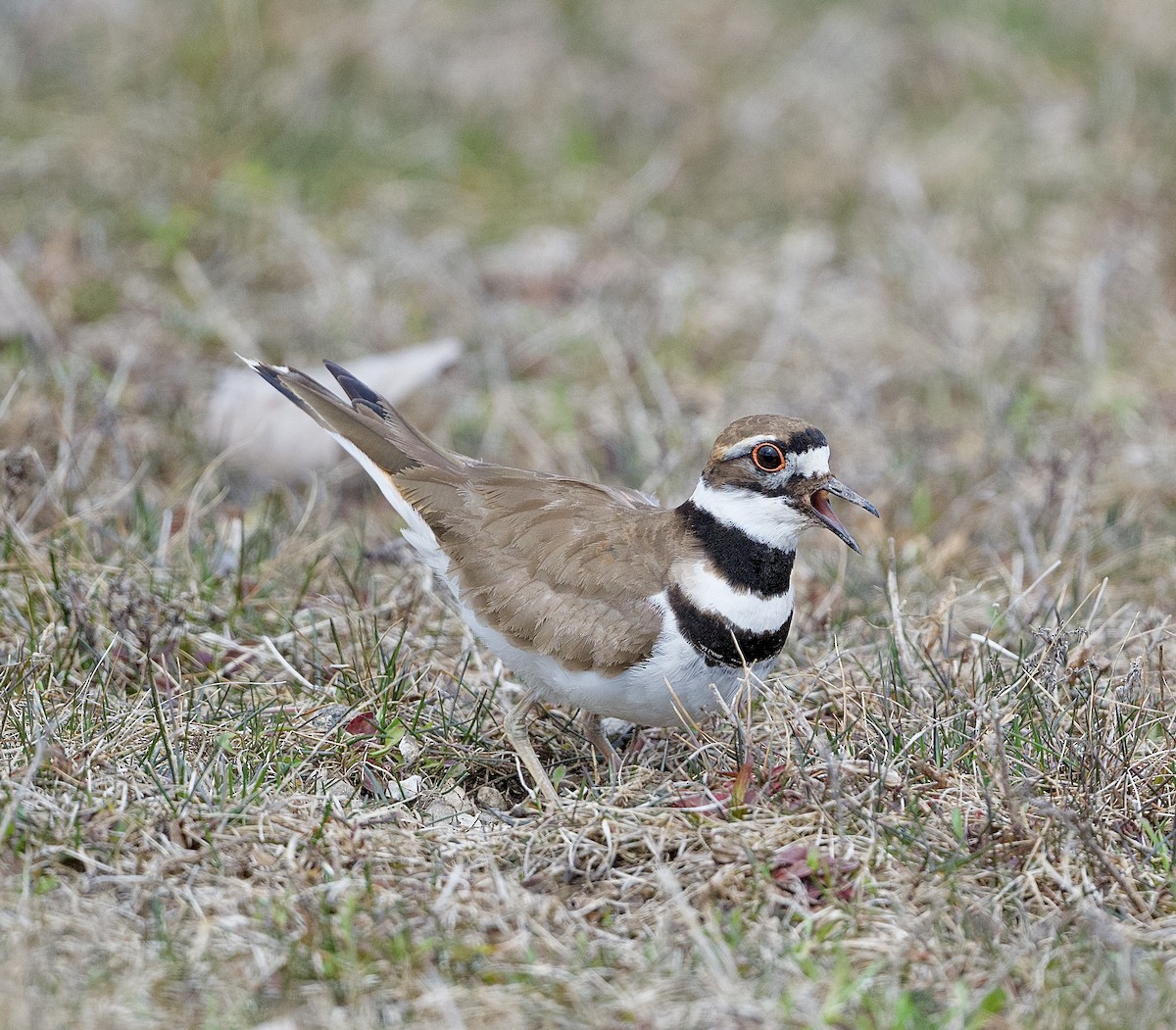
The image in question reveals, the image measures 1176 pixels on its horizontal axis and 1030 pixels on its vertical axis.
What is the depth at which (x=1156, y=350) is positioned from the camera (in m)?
7.40

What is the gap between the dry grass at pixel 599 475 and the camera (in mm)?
3412

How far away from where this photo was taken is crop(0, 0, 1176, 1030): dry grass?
3.41 metres

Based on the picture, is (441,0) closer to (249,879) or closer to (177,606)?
(177,606)

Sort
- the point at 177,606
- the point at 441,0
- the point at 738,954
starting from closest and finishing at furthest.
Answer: the point at 738,954 → the point at 177,606 → the point at 441,0

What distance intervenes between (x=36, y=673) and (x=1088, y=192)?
6570mm

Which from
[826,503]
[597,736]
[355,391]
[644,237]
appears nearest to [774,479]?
[826,503]

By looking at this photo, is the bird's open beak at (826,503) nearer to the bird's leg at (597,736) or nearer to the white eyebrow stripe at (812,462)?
the white eyebrow stripe at (812,462)

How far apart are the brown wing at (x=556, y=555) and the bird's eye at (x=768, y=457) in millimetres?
306

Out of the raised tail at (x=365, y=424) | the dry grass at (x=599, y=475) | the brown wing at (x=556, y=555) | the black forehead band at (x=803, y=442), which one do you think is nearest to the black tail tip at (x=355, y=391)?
the raised tail at (x=365, y=424)

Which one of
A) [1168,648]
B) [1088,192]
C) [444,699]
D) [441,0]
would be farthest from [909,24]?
[444,699]

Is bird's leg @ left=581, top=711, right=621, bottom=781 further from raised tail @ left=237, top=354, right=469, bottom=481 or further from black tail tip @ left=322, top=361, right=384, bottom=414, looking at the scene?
black tail tip @ left=322, top=361, right=384, bottom=414

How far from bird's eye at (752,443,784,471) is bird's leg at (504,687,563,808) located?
3.01ft

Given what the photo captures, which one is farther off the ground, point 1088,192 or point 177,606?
point 1088,192

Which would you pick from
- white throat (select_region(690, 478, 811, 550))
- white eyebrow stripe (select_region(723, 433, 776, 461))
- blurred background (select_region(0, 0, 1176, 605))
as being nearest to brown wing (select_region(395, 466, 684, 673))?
white throat (select_region(690, 478, 811, 550))
